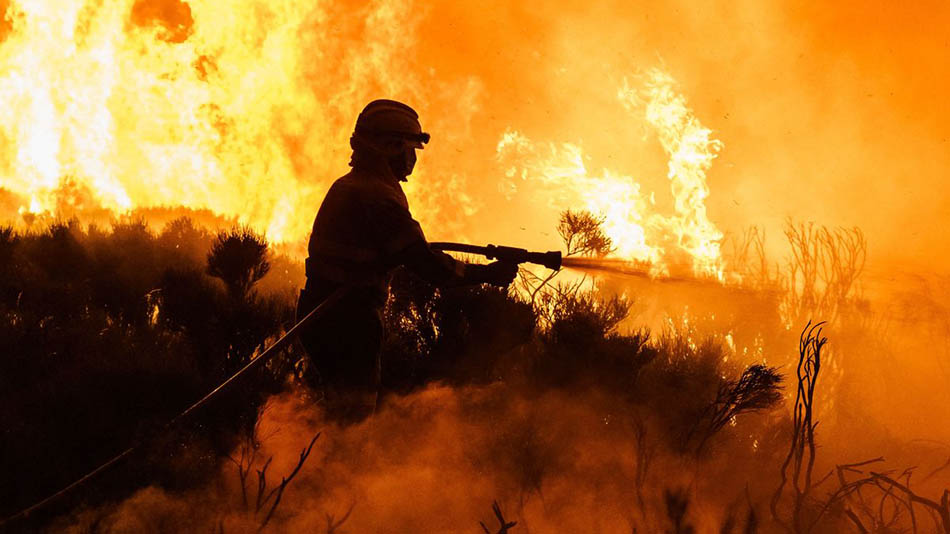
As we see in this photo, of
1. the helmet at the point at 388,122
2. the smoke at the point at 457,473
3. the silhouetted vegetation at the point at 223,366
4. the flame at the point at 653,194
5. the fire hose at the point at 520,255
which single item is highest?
the flame at the point at 653,194

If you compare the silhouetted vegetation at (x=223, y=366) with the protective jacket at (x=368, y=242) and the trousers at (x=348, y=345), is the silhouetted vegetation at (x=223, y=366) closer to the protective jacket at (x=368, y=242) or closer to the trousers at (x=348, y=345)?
the trousers at (x=348, y=345)

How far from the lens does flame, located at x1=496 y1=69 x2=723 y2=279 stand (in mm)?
10977

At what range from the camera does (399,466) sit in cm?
404

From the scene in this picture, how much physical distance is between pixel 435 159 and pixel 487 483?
31.6 ft

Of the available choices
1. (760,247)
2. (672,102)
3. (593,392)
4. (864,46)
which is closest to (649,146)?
(672,102)

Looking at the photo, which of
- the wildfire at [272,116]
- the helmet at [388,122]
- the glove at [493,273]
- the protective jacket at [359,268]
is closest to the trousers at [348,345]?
the protective jacket at [359,268]

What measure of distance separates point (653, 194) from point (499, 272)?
8976mm

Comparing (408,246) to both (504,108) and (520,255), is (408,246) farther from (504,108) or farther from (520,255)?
(504,108)

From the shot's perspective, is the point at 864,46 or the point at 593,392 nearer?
the point at 593,392

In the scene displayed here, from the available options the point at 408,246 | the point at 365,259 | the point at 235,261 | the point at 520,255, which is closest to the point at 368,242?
the point at 365,259

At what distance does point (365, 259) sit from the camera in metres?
3.50

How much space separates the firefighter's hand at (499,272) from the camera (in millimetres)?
3758

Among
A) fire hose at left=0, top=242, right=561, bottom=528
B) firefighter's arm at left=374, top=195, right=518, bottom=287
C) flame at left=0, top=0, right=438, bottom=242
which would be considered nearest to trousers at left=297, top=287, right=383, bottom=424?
fire hose at left=0, top=242, right=561, bottom=528

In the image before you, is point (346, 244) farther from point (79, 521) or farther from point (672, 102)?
point (672, 102)
